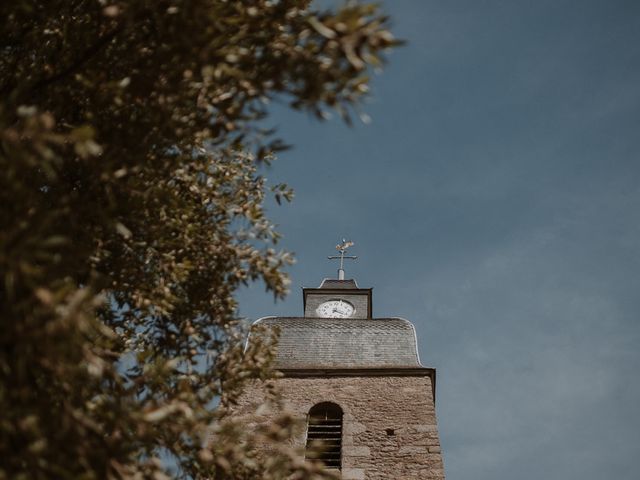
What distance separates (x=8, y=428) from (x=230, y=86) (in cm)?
201

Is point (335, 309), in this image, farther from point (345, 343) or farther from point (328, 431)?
point (328, 431)

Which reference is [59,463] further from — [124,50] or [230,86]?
[124,50]

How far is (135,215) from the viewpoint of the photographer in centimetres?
390

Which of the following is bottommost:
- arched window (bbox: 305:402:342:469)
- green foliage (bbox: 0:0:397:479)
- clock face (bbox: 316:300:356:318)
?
green foliage (bbox: 0:0:397:479)

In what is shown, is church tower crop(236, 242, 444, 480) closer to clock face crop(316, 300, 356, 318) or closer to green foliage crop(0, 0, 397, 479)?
clock face crop(316, 300, 356, 318)

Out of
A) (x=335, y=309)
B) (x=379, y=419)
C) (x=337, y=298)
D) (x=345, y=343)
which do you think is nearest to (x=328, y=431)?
(x=379, y=419)

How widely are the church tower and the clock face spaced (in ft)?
8.75

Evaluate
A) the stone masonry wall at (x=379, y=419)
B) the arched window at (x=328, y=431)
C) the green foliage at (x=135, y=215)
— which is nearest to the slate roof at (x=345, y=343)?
the stone masonry wall at (x=379, y=419)

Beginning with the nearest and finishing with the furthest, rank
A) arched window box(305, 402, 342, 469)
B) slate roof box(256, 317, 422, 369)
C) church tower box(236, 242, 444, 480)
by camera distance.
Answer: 1. church tower box(236, 242, 444, 480)
2. arched window box(305, 402, 342, 469)
3. slate roof box(256, 317, 422, 369)

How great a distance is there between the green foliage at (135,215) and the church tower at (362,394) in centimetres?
548

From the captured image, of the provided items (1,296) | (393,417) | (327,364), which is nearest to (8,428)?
(1,296)

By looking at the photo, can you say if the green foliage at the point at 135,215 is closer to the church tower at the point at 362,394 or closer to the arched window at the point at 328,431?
the church tower at the point at 362,394

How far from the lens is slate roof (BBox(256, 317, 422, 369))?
13.0m

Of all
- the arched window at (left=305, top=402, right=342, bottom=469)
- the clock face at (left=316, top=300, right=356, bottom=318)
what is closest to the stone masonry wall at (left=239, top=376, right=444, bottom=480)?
the arched window at (left=305, top=402, right=342, bottom=469)
